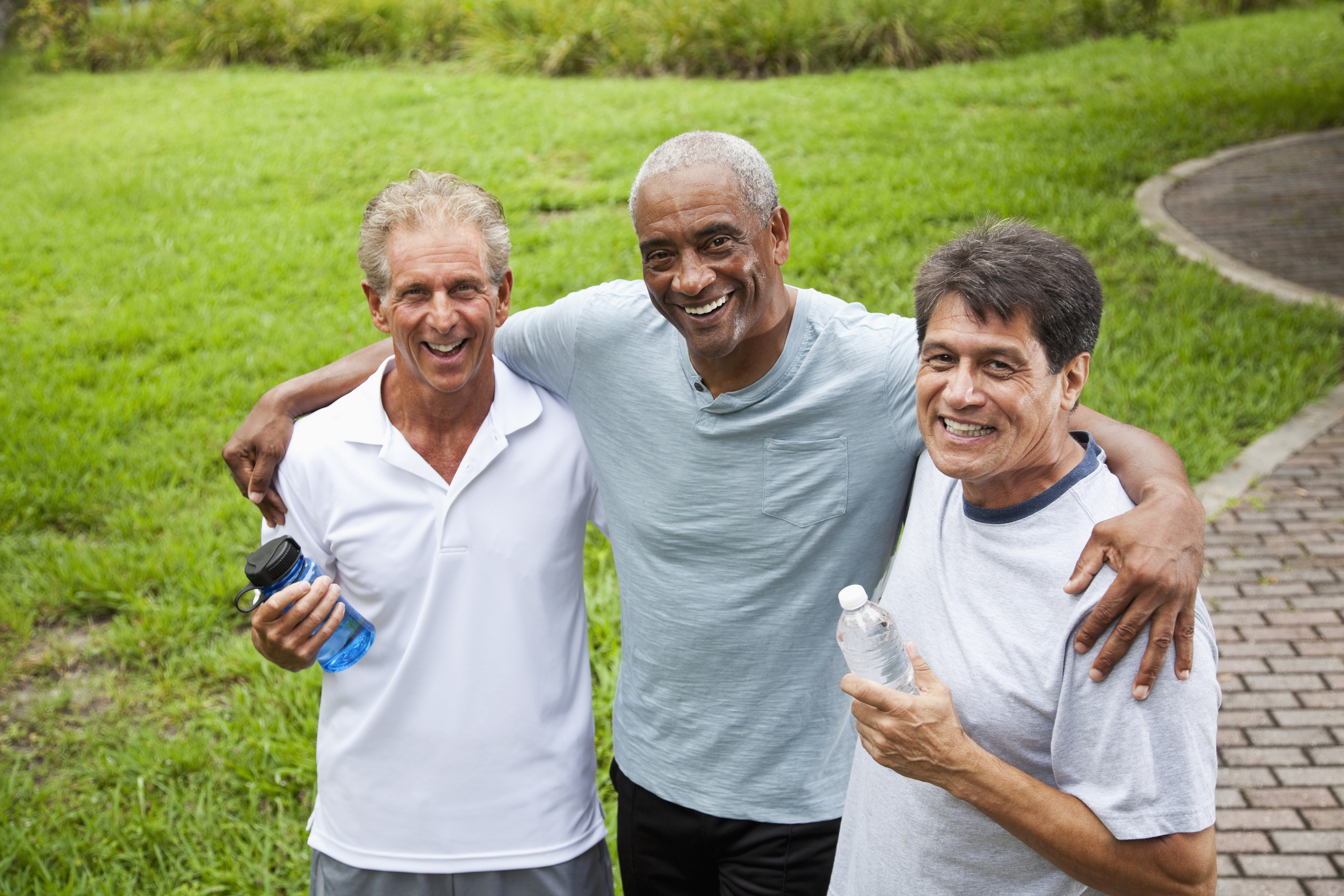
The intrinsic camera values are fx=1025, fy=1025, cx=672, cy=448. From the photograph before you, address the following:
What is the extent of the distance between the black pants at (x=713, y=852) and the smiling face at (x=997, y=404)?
3.08ft

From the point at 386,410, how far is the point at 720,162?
100cm

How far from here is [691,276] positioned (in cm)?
221

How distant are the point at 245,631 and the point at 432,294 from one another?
3.03 m

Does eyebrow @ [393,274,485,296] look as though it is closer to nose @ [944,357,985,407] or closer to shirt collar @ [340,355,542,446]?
shirt collar @ [340,355,542,446]

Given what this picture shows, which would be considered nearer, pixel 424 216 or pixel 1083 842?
pixel 1083 842

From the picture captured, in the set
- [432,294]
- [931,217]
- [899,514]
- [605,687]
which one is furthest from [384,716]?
[931,217]

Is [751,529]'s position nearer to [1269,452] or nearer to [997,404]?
[997,404]

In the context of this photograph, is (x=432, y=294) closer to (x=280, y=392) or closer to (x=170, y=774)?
(x=280, y=392)

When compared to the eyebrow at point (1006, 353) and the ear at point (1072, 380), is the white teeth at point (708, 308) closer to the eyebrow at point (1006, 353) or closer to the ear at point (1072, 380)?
the eyebrow at point (1006, 353)

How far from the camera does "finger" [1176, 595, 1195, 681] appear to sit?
5.26 feet

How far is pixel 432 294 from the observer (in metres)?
2.37

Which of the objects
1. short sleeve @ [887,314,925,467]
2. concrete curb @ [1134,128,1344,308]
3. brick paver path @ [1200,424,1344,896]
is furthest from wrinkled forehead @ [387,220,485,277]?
concrete curb @ [1134,128,1344,308]

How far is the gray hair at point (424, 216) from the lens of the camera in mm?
2398

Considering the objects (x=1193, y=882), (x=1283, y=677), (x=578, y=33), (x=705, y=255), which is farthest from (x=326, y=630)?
(x=578, y=33)
